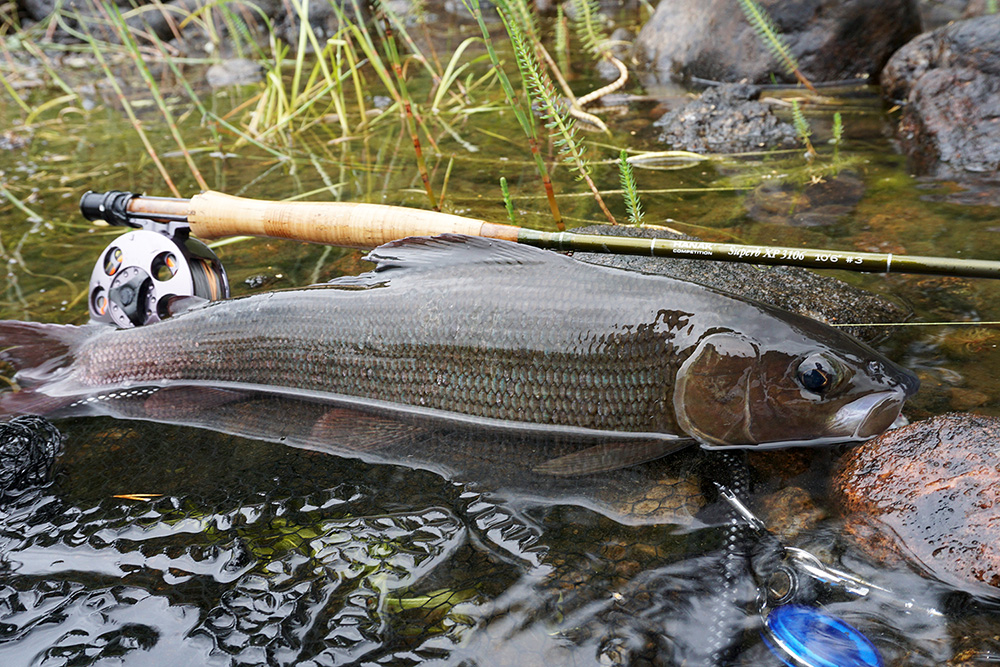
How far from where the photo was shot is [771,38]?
7.63m

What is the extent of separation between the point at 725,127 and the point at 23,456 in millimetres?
6188

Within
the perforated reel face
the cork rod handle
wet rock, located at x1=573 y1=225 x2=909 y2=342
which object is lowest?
wet rock, located at x1=573 y1=225 x2=909 y2=342

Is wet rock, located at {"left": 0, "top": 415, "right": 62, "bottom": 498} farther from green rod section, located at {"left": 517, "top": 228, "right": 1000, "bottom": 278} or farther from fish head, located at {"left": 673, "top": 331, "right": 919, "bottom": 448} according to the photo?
fish head, located at {"left": 673, "top": 331, "right": 919, "bottom": 448}

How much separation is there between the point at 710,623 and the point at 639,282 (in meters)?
1.40

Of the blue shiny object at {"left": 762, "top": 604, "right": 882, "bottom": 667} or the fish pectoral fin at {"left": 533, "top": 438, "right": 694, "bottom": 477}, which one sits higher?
the fish pectoral fin at {"left": 533, "top": 438, "right": 694, "bottom": 477}

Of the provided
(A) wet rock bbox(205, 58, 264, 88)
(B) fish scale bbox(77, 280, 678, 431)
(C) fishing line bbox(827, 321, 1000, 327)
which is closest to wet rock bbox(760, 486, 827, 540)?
(B) fish scale bbox(77, 280, 678, 431)

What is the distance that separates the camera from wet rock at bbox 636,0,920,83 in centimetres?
835

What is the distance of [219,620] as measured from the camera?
2586 millimetres

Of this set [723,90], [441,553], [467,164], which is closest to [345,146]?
[467,164]

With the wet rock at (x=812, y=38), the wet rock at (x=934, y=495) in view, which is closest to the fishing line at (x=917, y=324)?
the wet rock at (x=934, y=495)

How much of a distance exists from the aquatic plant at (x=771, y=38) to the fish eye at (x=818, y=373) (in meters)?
5.53

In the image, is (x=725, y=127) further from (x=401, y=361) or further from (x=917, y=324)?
(x=401, y=361)

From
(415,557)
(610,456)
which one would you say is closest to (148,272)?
(415,557)

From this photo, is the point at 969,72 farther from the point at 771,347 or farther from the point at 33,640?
the point at 33,640
